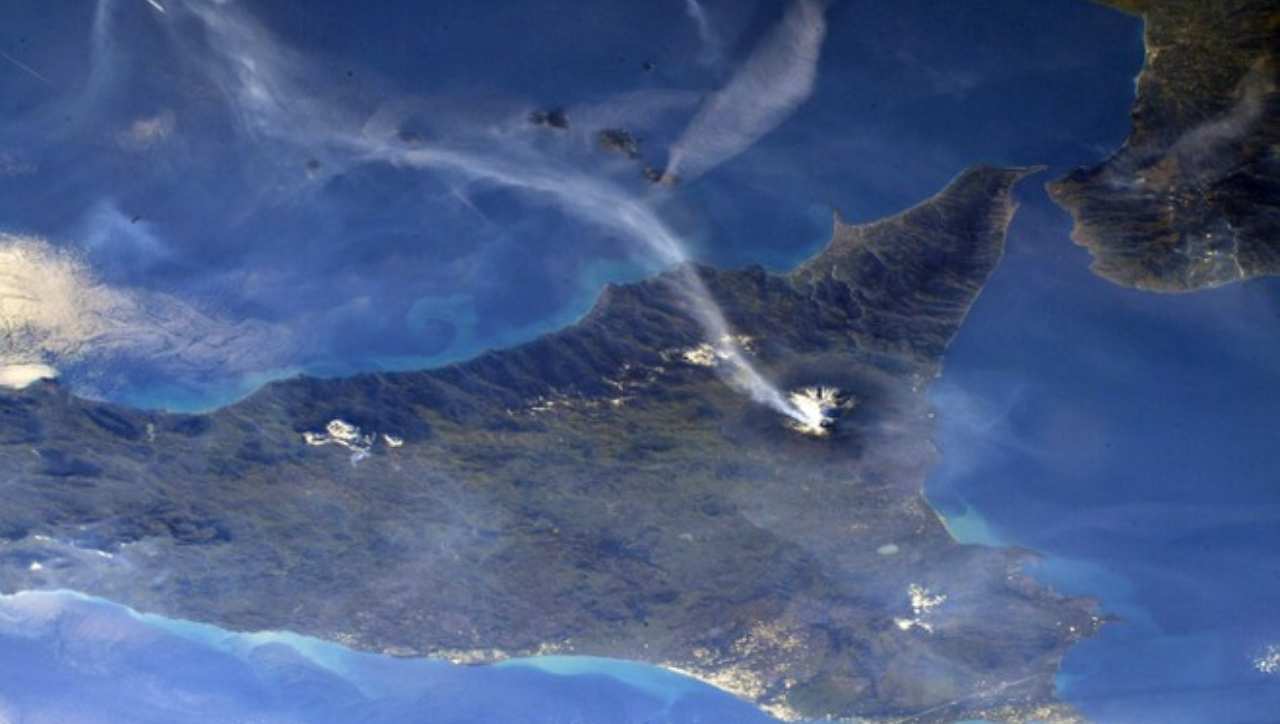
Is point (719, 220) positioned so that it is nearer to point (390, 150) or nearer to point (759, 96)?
point (759, 96)

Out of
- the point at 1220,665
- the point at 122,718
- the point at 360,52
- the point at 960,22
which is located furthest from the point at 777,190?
the point at 122,718


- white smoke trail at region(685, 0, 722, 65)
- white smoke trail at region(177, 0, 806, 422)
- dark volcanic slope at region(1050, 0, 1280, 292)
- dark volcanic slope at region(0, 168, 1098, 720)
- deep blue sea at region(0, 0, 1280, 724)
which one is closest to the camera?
dark volcanic slope at region(1050, 0, 1280, 292)

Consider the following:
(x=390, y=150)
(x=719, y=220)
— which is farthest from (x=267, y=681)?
(x=719, y=220)

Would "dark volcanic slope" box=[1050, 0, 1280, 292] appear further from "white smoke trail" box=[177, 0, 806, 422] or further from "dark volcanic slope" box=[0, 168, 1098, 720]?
"white smoke trail" box=[177, 0, 806, 422]

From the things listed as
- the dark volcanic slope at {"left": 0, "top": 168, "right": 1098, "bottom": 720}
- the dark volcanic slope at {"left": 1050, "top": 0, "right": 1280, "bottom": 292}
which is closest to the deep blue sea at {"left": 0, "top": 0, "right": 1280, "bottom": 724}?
the dark volcanic slope at {"left": 1050, "top": 0, "right": 1280, "bottom": 292}

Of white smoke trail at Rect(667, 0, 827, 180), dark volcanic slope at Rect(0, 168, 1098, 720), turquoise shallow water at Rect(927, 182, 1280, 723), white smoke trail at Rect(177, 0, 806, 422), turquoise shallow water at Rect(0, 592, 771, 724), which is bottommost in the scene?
turquoise shallow water at Rect(0, 592, 771, 724)

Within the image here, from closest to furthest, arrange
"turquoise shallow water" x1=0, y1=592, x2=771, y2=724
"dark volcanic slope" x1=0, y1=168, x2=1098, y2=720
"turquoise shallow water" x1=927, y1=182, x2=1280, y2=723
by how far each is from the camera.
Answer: "turquoise shallow water" x1=927, y1=182, x2=1280, y2=723 < "dark volcanic slope" x1=0, y1=168, x2=1098, y2=720 < "turquoise shallow water" x1=0, y1=592, x2=771, y2=724
